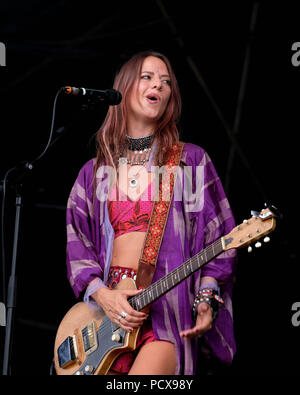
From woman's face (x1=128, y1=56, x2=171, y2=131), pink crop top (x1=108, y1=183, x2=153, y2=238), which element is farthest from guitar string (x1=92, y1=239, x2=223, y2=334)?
woman's face (x1=128, y1=56, x2=171, y2=131)

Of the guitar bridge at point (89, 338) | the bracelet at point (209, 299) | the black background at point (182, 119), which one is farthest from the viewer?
the black background at point (182, 119)

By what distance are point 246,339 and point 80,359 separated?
1.30m

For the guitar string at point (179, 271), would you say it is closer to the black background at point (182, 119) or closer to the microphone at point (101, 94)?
the microphone at point (101, 94)

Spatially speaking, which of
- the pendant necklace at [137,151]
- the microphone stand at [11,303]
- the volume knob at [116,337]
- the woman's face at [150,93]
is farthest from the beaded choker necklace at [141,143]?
the volume knob at [116,337]

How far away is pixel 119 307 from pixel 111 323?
0.09 metres

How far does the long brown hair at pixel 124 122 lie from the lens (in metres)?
2.54

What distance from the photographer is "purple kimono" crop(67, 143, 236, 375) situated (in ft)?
7.07

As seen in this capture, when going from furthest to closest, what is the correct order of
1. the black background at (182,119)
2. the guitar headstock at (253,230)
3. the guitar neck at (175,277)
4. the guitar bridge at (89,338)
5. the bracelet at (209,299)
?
the black background at (182,119), the guitar bridge at (89,338), the bracelet at (209,299), the guitar neck at (175,277), the guitar headstock at (253,230)

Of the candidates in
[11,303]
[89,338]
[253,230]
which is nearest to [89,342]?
[89,338]

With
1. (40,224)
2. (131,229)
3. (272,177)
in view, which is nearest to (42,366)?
(40,224)

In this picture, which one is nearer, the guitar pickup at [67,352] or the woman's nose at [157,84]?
the guitar pickup at [67,352]

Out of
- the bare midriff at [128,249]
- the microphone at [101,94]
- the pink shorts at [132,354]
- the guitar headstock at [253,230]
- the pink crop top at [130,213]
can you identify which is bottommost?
the pink shorts at [132,354]

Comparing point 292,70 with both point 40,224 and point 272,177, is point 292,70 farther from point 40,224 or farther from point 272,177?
point 40,224

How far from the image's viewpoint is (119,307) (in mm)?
2127
